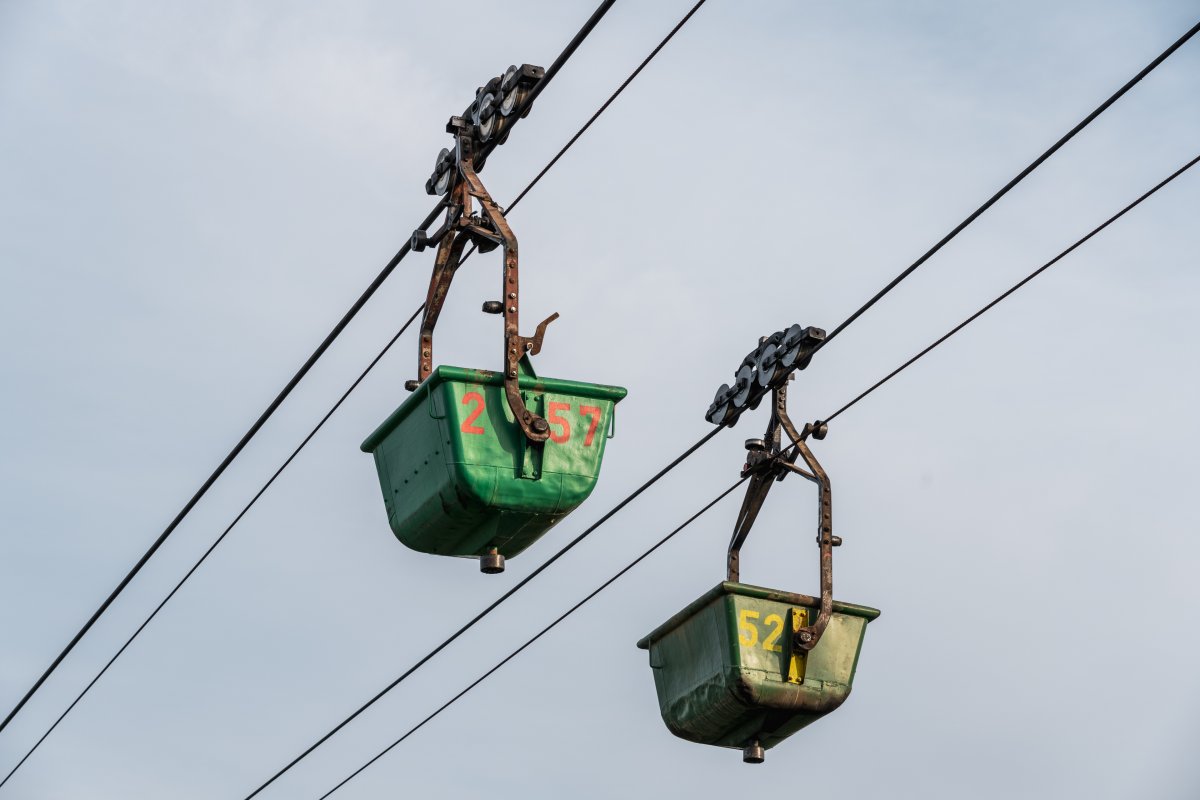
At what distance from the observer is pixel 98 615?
12.1 m

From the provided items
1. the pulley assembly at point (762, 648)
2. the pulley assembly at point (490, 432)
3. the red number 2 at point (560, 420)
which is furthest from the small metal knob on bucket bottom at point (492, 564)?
the pulley assembly at point (762, 648)

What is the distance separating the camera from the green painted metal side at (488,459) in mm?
8438

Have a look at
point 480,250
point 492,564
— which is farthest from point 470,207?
point 492,564

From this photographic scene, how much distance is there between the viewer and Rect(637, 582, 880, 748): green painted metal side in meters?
9.84

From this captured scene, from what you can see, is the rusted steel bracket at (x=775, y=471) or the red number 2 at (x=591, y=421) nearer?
the red number 2 at (x=591, y=421)

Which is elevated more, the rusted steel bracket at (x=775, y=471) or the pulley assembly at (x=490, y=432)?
the rusted steel bracket at (x=775, y=471)

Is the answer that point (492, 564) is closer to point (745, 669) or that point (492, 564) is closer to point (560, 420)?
point (560, 420)

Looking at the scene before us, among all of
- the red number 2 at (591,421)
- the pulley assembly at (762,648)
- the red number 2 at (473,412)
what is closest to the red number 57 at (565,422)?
the red number 2 at (591,421)

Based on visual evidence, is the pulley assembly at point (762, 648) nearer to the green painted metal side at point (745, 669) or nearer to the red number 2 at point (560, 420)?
the green painted metal side at point (745, 669)

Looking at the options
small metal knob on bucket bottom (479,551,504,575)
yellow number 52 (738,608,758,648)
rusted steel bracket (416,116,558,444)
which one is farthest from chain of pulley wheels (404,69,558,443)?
yellow number 52 (738,608,758,648)

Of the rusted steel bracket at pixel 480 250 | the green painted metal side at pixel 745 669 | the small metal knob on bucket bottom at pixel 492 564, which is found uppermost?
the rusted steel bracket at pixel 480 250

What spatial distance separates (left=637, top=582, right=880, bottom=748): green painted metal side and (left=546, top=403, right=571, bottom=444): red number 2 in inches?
60.4

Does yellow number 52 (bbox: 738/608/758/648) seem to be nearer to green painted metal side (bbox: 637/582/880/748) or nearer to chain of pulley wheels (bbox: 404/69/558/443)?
green painted metal side (bbox: 637/582/880/748)

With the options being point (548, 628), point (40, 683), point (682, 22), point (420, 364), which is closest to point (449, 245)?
point (420, 364)
